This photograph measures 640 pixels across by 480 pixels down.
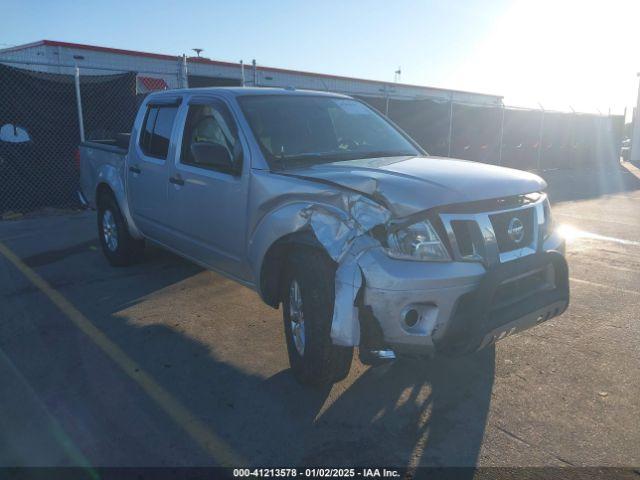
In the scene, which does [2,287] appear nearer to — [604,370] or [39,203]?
[39,203]

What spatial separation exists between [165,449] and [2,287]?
373 centimetres

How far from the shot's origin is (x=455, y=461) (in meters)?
2.80

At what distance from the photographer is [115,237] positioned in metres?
6.21

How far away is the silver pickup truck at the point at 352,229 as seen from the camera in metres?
2.93

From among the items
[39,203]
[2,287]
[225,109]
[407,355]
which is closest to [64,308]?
[2,287]

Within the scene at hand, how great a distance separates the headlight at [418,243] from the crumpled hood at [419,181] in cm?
10

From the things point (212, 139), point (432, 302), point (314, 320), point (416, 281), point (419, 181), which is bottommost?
point (314, 320)

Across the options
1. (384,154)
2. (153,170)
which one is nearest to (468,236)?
(384,154)

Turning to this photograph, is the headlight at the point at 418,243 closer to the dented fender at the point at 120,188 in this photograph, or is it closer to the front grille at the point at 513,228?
the front grille at the point at 513,228

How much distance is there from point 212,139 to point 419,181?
2132 millimetres

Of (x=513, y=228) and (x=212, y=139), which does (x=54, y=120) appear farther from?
(x=513, y=228)

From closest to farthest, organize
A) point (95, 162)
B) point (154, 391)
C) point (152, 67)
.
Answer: point (154, 391)
point (95, 162)
point (152, 67)

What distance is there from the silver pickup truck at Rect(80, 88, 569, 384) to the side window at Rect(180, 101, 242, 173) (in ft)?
0.05

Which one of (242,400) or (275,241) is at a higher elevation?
(275,241)
